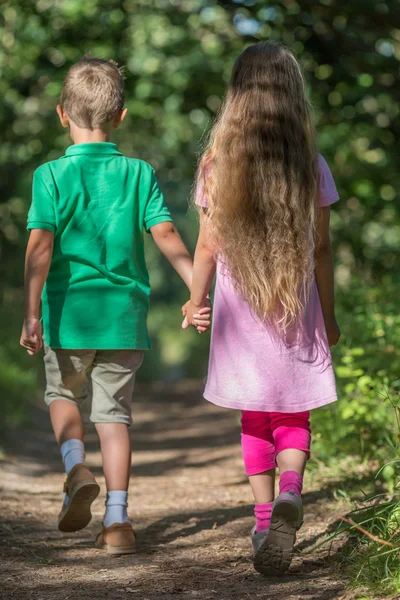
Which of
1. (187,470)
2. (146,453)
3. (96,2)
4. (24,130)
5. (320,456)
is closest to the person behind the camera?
(320,456)

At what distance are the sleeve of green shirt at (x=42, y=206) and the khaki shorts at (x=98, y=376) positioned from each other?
510 millimetres

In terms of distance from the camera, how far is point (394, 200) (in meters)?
7.12

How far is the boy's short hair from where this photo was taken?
12.1 ft

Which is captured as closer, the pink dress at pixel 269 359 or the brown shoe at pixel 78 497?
the pink dress at pixel 269 359

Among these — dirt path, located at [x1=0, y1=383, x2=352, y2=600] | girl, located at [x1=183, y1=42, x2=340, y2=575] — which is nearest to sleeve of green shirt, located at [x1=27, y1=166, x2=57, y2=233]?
girl, located at [x1=183, y1=42, x2=340, y2=575]

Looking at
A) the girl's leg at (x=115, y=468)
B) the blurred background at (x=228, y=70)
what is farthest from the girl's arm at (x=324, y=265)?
the blurred background at (x=228, y=70)

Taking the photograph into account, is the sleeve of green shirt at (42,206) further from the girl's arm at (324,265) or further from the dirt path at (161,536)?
the dirt path at (161,536)

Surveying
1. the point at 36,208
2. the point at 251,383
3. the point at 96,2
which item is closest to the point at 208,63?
the point at 96,2

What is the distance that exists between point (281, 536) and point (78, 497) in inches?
32.9

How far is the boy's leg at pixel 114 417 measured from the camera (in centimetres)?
368

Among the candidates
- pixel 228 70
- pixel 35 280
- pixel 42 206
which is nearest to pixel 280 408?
pixel 35 280

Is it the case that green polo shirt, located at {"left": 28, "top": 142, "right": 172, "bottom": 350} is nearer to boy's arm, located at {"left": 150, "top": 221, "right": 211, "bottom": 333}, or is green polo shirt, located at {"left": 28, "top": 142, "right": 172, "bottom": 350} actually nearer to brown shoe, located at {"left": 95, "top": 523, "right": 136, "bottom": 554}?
boy's arm, located at {"left": 150, "top": 221, "right": 211, "bottom": 333}

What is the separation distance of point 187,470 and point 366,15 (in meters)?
3.62

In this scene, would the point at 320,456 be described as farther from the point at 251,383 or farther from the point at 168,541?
the point at 251,383
